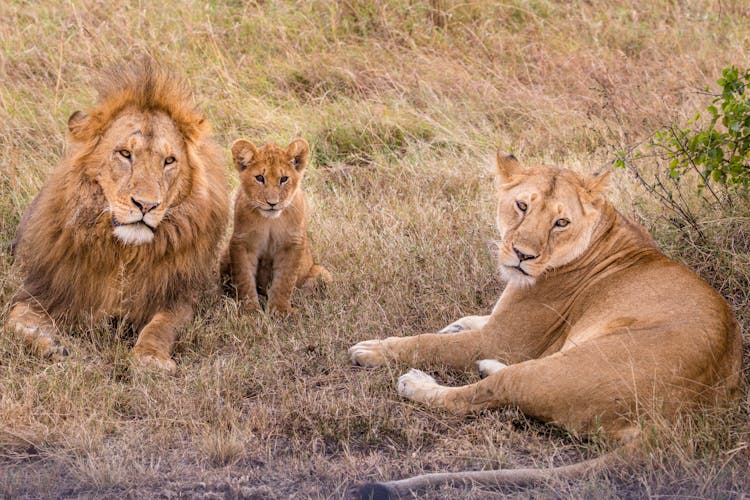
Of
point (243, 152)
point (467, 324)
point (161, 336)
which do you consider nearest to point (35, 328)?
Result: point (161, 336)

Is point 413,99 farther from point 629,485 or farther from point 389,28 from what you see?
point 629,485

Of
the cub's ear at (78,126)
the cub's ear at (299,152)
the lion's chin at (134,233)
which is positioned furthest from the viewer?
the cub's ear at (299,152)

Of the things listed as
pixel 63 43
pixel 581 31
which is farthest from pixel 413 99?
pixel 63 43

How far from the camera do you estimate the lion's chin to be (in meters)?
4.12

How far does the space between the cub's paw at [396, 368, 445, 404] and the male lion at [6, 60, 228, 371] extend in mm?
993

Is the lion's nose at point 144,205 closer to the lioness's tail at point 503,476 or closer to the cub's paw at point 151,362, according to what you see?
the cub's paw at point 151,362

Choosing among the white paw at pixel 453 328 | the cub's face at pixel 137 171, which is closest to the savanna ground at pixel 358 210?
the white paw at pixel 453 328

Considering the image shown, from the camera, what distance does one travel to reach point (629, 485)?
3.07 meters

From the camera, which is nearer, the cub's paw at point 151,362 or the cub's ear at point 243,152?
the cub's paw at point 151,362

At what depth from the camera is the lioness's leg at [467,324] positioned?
14.1 ft

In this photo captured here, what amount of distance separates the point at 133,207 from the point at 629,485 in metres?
2.22

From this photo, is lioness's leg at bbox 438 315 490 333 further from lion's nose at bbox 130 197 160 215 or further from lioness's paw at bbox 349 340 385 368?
lion's nose at bbox 130 197 160 215

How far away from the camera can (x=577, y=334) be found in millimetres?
3705

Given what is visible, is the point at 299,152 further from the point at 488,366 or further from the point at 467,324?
the point at 488,366
